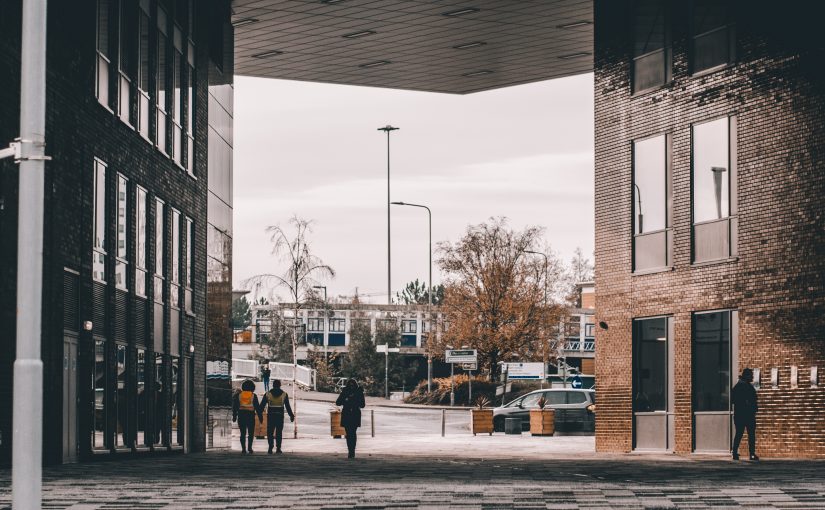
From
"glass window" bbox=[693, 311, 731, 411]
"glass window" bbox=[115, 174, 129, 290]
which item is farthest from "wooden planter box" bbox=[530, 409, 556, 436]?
"glass window" bbox=[115, 174, 129, 290]

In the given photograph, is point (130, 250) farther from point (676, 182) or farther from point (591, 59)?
point (591, 59)

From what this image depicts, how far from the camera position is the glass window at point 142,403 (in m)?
28.0

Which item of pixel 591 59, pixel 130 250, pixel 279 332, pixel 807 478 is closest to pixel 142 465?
pixel 130 250

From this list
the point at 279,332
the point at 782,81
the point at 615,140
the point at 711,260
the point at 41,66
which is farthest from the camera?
the point at 279,332

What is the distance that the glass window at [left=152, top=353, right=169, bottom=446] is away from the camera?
96.8ft

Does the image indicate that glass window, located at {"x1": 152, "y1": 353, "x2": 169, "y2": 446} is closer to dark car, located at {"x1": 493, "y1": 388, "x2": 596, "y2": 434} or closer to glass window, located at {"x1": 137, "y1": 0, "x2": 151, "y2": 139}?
glass window, located at {"x1": 137, "y1": 0, "x2": 151, "y2": 139}

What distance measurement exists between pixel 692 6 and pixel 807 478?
43.3ft

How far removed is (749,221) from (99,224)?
11847 mm

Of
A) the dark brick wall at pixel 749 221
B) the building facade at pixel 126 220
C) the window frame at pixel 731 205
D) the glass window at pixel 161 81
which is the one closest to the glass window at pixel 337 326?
the building facade at pixel 126 220

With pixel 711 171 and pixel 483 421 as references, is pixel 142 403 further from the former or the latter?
pixel 483 421

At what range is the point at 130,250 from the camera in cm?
2708

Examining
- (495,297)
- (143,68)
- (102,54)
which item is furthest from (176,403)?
(495,297)

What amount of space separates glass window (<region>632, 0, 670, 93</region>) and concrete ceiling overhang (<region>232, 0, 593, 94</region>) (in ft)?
10.4

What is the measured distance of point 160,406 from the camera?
30000mm
